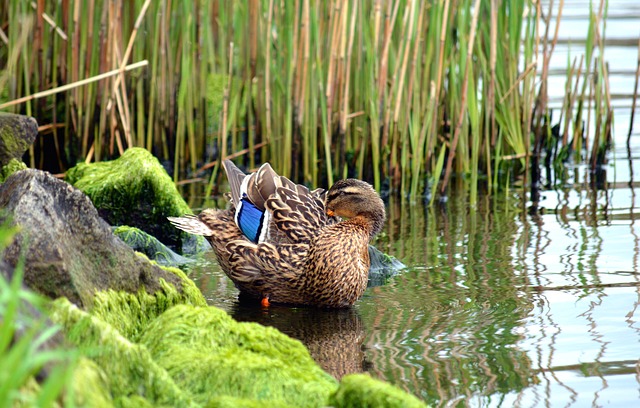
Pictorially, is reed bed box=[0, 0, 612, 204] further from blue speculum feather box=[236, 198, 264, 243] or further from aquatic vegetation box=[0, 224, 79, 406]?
aquatic vegetation box=[0, 224, 79, 406]

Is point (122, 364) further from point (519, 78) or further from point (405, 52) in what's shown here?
point (519, 78)

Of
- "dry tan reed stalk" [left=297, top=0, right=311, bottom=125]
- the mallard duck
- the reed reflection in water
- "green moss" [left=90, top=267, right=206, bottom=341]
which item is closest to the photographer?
"green moss" [left=90, top=267, right=206, bottom=341]

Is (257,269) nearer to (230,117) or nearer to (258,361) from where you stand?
(258,361)

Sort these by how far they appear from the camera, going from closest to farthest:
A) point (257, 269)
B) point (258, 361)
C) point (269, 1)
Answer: point (258, 361) → point (257, 269) → point (269, 1)

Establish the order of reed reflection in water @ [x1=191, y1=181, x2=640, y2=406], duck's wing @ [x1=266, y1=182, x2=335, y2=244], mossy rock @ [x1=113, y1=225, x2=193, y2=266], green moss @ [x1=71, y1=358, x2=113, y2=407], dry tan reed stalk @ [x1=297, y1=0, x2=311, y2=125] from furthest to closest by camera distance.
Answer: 1. dry tan reed stalk @ [x1=297, y1=0, x2=311, y2=125]
2. mossy rock @ [x1=113, y1=225, x2=193, y2=266]
3. duck's wing @ [x1=266, y1=182, x2=335, y2=244]
4. reed reflection in water @ [x1=191, y1=181, x2=640, y2=406]
5. green moss @ [x1=71, y1=358, x2=113, y2=407]

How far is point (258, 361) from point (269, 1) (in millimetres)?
4610

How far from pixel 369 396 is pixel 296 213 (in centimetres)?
295

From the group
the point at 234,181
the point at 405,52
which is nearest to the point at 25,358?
the point at 234,181

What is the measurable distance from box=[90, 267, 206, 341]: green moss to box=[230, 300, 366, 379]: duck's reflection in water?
0.69 meters

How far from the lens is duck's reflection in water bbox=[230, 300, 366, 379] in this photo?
504 centimetres

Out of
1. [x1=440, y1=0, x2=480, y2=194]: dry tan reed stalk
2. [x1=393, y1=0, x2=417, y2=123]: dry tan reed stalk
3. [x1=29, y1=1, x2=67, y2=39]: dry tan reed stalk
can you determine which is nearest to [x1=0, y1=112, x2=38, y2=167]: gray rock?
[x1=29, y1=1, x2=67, y2=39]: dry tan reed stalk

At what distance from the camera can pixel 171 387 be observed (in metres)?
3.52

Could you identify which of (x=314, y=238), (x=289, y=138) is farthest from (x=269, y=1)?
(x=314, y=238)

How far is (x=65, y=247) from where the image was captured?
171 inches
